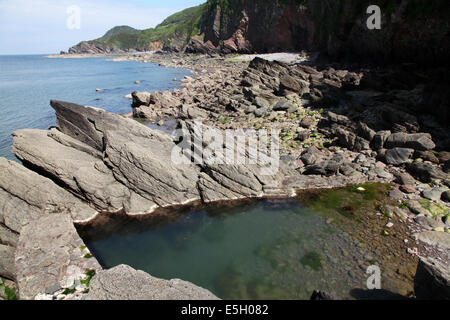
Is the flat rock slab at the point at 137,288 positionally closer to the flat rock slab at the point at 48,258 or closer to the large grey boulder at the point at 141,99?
the flat rock slab at the point at 48,258

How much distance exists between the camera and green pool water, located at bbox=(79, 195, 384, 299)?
37.0 ft

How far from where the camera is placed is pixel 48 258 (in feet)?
39.1

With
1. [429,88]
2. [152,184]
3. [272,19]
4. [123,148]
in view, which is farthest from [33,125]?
[272,19]

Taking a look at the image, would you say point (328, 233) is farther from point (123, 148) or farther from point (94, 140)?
point (94, 140)

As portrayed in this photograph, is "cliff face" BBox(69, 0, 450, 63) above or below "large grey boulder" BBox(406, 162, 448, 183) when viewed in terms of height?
above

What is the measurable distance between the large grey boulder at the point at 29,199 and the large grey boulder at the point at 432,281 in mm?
17113

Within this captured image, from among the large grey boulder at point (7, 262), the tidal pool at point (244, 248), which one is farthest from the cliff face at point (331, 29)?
the large grey boulder at point (7, 262)

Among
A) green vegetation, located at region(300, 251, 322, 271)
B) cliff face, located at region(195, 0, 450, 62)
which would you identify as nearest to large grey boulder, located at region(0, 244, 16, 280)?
green vegetation, located at region(300, 251, 322, 271)

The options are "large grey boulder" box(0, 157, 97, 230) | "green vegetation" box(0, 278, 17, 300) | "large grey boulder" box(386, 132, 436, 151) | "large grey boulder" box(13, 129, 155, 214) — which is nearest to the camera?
"green vegetation" box(0, 278, 17, 300)

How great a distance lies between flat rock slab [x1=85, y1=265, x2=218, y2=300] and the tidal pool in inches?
69.2

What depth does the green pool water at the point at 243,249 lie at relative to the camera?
11289 mm

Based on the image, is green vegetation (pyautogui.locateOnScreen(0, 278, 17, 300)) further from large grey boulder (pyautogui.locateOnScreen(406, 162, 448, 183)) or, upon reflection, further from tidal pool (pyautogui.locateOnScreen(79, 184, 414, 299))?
large grey boulder (pyautogui.locateOnScreen(406, 162, 448, 183))

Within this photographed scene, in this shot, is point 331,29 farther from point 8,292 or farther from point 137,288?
point 8,292

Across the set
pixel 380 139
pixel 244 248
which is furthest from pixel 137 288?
pixel 380 139
